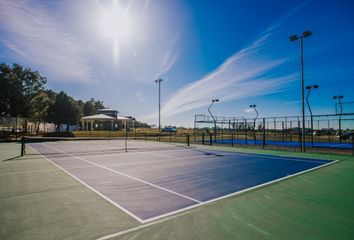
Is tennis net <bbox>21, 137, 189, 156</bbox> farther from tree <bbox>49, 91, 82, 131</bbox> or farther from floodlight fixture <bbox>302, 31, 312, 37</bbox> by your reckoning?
floodlight fixture <bbox>302, 31, 312, 37</bbox>

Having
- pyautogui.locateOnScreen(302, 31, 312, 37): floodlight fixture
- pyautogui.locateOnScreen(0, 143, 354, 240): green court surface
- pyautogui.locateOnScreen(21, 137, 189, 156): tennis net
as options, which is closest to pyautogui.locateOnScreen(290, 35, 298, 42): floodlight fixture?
pyautogui.locateOnScreen(302, 31, 312, 37): floodlight fixture

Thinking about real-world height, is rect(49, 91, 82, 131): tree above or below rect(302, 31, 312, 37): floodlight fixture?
below

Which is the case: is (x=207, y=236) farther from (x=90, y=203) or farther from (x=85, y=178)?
(x=85, y=178)

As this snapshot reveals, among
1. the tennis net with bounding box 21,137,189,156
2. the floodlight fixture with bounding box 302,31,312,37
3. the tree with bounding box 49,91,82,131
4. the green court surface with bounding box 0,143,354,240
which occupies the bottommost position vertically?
the tennis net with bounding box 21,137,189,156

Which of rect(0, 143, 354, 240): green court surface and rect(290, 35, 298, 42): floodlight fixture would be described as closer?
rect(0, 143, 354, 240): green court surface

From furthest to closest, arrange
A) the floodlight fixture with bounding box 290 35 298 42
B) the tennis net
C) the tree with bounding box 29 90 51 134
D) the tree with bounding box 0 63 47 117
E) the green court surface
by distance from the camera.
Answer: the tree with bounding box 29 90 51 134
the tree with bounding box 0 63 47 117
the tennis net
the floodlight fixture with bounding box 290 35 298 42
the green court surface

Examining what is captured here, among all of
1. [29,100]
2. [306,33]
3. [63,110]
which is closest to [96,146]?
[29,100]

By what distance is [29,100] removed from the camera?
100 ft

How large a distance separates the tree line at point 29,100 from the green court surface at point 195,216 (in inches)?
1151

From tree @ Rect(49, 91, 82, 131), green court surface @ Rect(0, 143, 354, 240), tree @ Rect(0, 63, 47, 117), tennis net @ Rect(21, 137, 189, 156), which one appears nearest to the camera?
green court surface @ Rect(0, 143, 354, 240)

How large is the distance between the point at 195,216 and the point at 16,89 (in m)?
34.5

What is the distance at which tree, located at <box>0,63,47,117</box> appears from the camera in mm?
28031

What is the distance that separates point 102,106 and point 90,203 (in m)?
95.8

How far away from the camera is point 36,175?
24.8 feet
